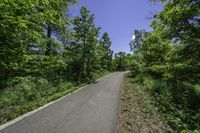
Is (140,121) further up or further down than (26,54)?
further down

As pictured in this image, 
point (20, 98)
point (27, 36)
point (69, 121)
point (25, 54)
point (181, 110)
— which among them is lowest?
point (181, 110)

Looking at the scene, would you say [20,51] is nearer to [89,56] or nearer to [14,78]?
[14,78]

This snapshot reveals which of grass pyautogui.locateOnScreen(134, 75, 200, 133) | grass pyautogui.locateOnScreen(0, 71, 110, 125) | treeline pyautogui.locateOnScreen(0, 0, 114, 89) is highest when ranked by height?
treeline pyautogui.locateOnScreen(0, 0, 114, 89)

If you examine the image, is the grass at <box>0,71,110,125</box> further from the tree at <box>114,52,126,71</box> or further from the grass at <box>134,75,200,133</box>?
the tree at <box>114,52,126,71</box>

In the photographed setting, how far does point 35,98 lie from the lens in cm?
805

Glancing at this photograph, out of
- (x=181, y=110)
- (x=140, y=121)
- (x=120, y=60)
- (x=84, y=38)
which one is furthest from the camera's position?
(x=120, y=60)

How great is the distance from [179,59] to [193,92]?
273cm

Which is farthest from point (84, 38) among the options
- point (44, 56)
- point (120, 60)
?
point (120, 60)

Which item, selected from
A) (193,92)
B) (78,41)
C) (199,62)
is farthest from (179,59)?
(78,41)

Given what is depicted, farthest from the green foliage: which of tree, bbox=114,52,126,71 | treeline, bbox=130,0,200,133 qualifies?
tree, bbox=114,52,126,71

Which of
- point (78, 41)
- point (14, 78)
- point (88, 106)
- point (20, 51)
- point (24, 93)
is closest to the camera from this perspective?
point (20, 51)

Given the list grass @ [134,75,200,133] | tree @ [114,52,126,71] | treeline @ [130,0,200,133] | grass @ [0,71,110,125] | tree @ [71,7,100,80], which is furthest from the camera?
tree @ [114,52,126,71]

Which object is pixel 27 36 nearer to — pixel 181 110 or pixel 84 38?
pixel 181 110

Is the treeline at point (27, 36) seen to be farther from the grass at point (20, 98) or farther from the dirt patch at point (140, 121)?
the dirt patch at point (140, 121)
